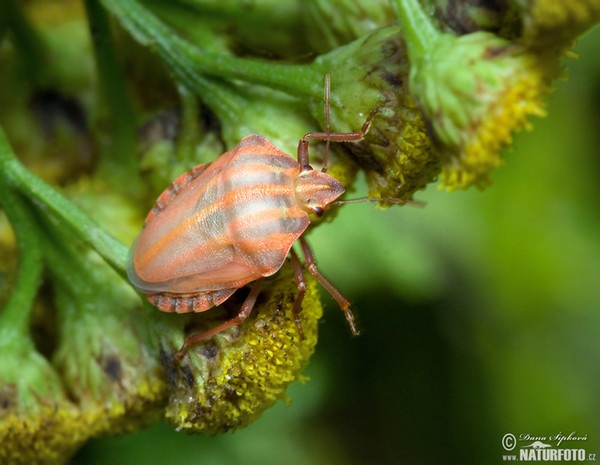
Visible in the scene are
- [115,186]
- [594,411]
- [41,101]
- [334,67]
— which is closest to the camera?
[334,67]

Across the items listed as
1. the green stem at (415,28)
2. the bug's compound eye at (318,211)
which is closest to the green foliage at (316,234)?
the green stem at (415,28)

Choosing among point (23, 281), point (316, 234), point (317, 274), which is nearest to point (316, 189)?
point (317, 274)

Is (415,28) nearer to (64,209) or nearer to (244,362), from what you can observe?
(244,362)

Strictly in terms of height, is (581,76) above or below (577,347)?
above

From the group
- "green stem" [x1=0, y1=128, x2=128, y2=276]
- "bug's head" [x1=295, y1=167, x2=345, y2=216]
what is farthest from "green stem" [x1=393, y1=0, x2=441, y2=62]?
"green stem" [x1=0, y1=128, x2=128, y2=276]

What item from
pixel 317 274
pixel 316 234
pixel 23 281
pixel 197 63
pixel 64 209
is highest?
pixel 197 63

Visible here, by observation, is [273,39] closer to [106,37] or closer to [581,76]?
[106,37]

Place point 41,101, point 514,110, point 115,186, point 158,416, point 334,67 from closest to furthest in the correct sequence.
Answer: point 514,110, point 334,67, point 158,416, point 115,186, point 41,101

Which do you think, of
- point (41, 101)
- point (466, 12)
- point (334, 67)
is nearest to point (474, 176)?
point (466, 12)
